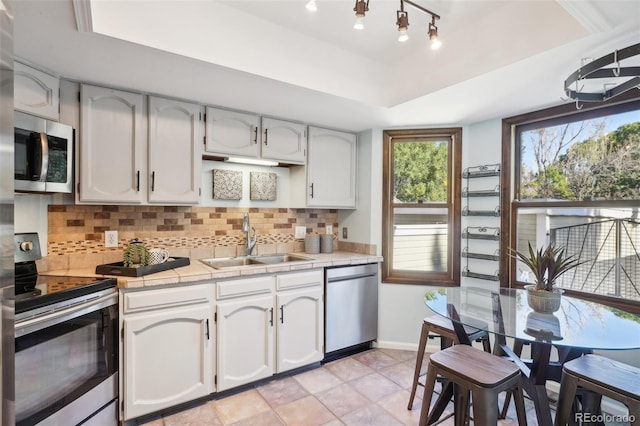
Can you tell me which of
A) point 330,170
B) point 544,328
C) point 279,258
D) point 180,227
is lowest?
point 544,328

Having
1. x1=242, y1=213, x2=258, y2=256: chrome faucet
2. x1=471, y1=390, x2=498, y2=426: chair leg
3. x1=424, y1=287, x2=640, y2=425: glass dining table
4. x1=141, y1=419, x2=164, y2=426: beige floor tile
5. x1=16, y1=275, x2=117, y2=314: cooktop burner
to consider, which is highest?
x1=242, y1=213, x2=258, y2=256: chrome faucet

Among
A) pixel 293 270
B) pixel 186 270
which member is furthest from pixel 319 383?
pixel 186 270

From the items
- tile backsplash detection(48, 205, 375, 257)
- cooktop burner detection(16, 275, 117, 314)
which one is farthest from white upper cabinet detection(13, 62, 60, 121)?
cooktop burner detection(16, 275, 117, 314)

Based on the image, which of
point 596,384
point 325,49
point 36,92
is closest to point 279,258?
point 325,49

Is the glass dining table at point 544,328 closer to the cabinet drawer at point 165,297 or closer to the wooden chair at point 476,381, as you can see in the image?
the wooden chair at point 476,381

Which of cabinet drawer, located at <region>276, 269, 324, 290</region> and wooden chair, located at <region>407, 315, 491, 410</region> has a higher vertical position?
cabinet drawer, located at <region>276, 269, 324, 290</region>

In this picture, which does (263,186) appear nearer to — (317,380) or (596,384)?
(317,380)

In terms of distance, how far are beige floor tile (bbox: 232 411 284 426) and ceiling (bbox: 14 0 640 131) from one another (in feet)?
7.01

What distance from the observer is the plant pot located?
1748 mm

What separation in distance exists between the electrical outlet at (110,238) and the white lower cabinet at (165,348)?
60 cm

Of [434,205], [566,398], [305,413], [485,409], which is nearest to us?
[485,409]

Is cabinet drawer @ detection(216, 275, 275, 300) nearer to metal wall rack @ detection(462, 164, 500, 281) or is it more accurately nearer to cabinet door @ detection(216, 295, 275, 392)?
cabinet door @ detection(216, 295, 275, 392)

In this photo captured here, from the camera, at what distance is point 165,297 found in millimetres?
1971

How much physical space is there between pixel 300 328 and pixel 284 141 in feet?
5.22
